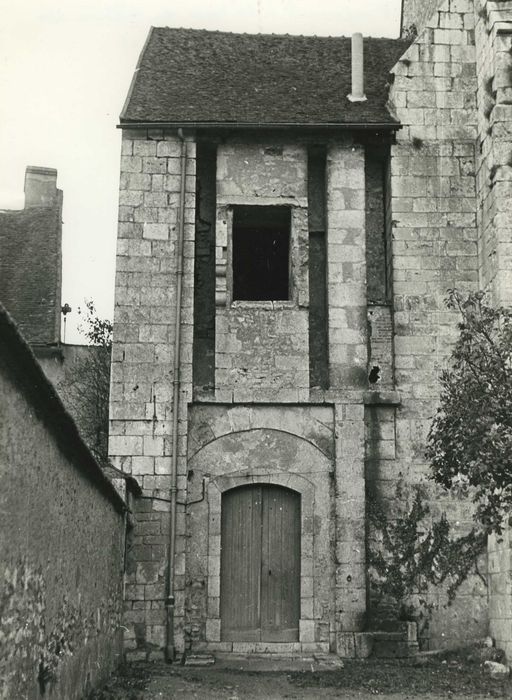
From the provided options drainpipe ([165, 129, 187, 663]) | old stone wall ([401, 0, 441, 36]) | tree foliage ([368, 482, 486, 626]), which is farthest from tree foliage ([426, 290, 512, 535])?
old stone wall ([401, 0, 441, 36])

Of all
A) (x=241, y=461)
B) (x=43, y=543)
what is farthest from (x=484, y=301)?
(x=43, y=543)

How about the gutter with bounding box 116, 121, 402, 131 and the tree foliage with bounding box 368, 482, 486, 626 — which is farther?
the gutter with bounding box 116, 121, 402, 131

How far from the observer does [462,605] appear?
11.7m

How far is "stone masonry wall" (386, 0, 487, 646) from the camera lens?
12062 millimetres

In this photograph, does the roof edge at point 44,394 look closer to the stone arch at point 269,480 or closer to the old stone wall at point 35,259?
the stone arch at point 269,480

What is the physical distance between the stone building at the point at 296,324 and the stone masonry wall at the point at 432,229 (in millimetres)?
27

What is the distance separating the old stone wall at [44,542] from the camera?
210 inches

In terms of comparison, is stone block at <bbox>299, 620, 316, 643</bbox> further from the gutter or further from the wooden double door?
the gutter

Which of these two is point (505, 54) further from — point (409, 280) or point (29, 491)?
point (29, 491)

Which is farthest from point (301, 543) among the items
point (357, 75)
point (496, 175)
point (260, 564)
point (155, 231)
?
point (357, 75)

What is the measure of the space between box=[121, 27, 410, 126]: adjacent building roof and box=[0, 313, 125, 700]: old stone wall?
20.5 ft

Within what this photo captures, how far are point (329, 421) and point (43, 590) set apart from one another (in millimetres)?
6487

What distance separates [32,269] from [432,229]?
28.1ft

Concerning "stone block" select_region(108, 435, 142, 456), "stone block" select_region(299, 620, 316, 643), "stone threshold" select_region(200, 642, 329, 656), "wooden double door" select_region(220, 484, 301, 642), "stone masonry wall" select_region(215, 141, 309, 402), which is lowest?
"stone threshold" select_region(200, 642, 329, 656)
